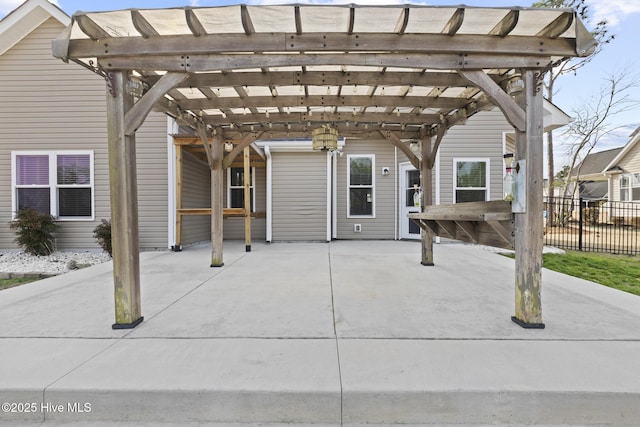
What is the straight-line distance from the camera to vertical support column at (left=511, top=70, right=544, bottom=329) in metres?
2.69

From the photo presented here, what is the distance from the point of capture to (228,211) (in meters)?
7.04

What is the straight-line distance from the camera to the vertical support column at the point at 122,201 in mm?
2732

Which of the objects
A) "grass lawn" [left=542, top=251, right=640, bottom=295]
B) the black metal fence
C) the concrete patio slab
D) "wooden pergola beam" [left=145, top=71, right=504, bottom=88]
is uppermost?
"wooden pergola beam" [left=145, top=71, right=504, bottom=88]

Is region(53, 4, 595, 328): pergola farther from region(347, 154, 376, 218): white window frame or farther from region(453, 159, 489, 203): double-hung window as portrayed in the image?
region(347, 154, 376, 218): white window frame

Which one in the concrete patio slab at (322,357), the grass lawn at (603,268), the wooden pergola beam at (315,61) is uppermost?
the wooden pergola beam at (315,61)

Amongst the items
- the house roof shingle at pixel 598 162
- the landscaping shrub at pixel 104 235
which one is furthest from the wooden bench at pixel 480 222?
the house roof shingle at pixel 598 162

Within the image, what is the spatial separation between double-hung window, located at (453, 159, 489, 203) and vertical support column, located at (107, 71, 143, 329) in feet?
24.8

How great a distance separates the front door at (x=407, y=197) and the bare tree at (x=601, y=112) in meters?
9.64

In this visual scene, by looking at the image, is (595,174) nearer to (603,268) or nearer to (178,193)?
(603,268)

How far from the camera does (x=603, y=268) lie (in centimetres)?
593

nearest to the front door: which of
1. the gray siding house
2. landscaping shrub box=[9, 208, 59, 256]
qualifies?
the gray siding house

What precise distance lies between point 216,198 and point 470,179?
646 cm

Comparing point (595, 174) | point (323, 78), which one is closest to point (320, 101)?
point (323, 78)

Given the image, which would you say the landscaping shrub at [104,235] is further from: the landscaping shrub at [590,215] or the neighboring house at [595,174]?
the neighboring house at [595,174]
